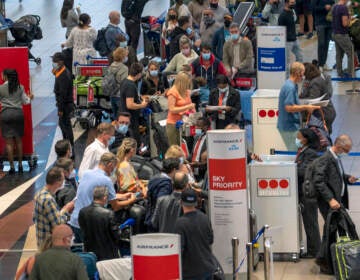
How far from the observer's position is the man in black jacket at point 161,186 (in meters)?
13.5

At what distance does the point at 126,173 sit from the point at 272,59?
245 inches

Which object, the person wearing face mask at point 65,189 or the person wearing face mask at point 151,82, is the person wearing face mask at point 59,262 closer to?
the person wearing face mask at point 65,189

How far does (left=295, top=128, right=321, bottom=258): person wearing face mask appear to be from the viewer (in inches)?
580

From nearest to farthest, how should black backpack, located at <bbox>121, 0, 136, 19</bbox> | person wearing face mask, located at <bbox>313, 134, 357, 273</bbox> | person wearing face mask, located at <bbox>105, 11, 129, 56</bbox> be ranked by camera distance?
person wearing face mask, located at <bbox>313, 134, 357, 273</bbox>, person wearing face mask, located at <bbox>105, 11, 129, 56</bbox>, black backpack, located at <bbox>121, 0, 136, 19</bbox>

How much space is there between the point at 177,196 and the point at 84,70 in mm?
9791

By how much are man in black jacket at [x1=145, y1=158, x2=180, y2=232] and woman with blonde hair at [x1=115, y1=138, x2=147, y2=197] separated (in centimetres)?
70

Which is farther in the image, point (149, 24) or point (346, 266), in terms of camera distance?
point (149, 24)

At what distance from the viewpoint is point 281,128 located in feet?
57.5

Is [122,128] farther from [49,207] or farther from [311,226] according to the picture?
[49,207]

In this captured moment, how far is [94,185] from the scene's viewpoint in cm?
1341

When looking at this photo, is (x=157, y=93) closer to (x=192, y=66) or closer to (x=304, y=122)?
(x=192, y=66)

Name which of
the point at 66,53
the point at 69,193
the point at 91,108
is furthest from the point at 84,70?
the point at 69,193

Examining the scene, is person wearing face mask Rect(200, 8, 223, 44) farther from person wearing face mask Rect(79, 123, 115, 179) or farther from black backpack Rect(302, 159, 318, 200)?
black backpack Rect(302, 159, 318, 200)

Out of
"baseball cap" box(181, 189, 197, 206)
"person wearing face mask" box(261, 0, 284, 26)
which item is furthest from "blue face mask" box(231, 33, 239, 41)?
"baseball cap" box(181, 189, 197, 206)
